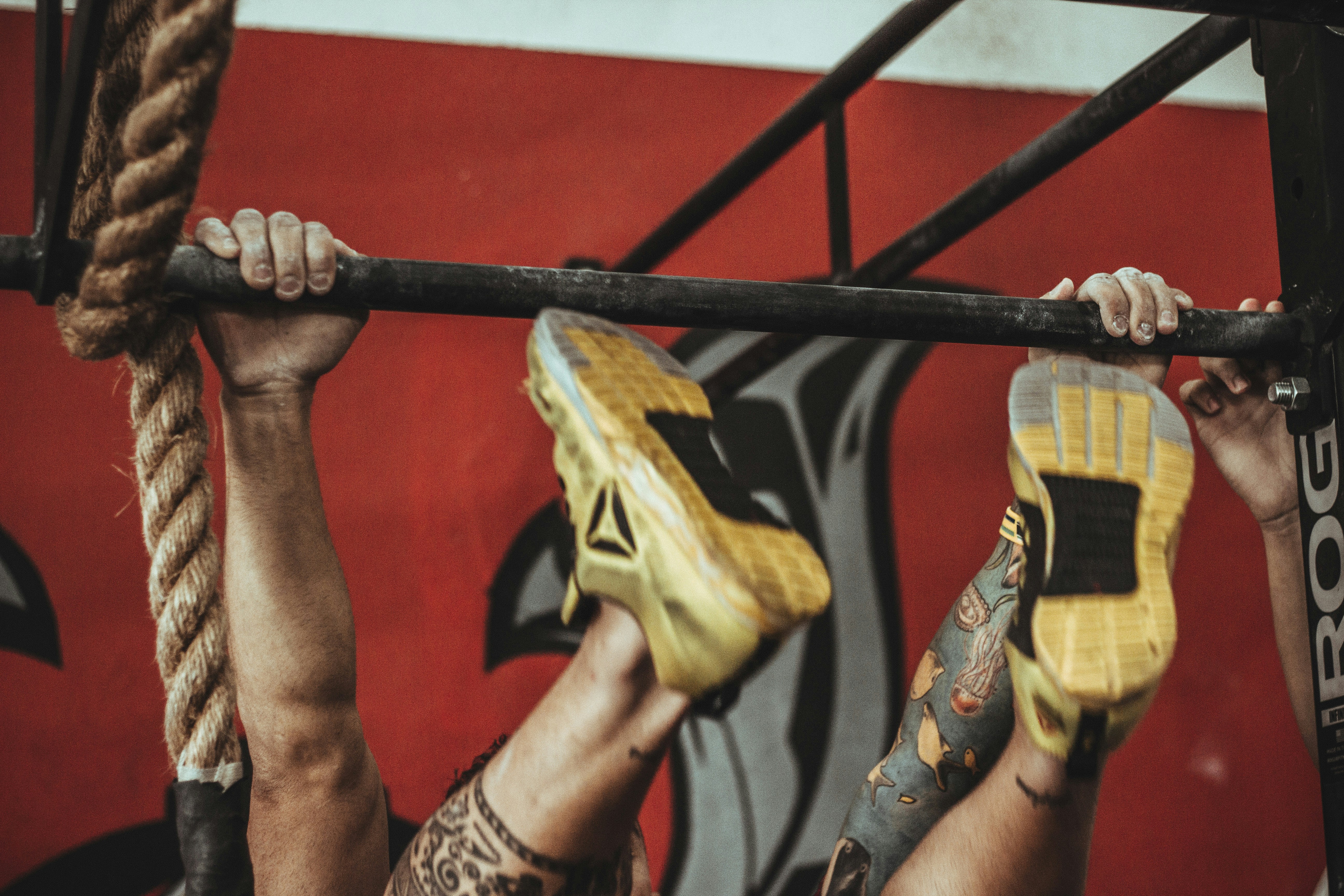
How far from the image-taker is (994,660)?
107 centimetres

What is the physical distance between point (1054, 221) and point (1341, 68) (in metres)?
1.27

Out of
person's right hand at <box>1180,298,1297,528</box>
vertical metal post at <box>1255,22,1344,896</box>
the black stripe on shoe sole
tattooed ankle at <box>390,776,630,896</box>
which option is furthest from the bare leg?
person's right hand at <box>1180,298,1297,528</box>

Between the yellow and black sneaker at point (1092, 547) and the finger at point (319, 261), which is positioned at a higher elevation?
the finger at point (319, 261)

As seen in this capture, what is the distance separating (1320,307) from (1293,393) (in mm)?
77

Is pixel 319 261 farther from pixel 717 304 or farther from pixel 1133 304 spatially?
pixel 1133 304

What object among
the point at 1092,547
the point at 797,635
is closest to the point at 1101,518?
the point at 1092,547

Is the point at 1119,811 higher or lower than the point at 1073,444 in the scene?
lower

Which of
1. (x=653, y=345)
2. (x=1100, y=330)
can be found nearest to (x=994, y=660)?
(x=1100, y=330)

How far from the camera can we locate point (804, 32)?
1.96m

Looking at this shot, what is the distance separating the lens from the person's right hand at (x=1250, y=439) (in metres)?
1.06

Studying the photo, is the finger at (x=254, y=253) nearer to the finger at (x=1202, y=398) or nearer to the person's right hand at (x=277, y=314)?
the person's right hand at (x=277, y=314)

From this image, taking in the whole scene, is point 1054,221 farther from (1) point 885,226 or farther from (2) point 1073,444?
(2) point 1073,444

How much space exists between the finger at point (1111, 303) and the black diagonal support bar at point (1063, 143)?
0.22m

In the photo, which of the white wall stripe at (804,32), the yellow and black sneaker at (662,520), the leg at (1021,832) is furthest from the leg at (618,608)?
the white wall stripe at (804,32)
